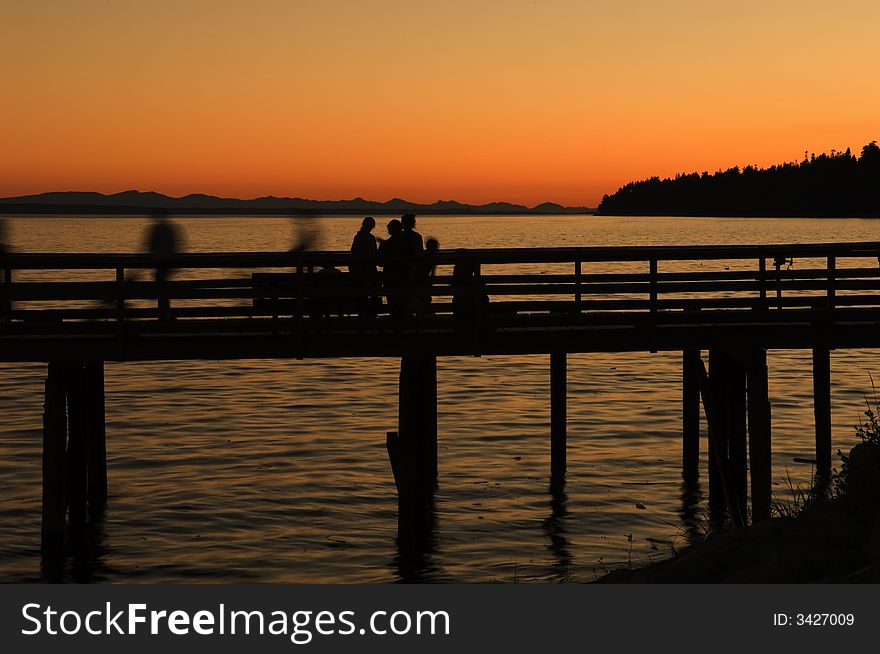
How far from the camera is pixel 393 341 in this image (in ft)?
51.0

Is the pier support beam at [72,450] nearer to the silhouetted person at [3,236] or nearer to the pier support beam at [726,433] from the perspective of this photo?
the silhouetted person at [3,236]

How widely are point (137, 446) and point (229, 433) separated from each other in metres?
2.46

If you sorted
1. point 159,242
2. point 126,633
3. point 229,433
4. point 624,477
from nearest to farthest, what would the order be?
point 126,633
point 159,242
point 624,477
point 229,433

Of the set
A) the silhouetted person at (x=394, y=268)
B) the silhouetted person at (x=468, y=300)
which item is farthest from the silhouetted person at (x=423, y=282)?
the silhouetted person at (x=468, y=300)

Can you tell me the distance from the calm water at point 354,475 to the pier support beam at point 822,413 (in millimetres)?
811

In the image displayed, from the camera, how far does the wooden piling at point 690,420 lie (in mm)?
19438

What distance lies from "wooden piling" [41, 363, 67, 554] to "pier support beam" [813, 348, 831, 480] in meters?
11.5

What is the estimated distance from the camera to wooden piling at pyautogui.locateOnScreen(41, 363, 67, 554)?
15641 mm

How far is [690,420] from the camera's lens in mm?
20125

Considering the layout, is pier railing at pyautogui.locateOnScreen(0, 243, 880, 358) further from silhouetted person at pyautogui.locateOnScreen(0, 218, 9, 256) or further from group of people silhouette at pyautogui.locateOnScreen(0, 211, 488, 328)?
silhouetted person at pyautogui.locateOnScreen(0, 218, 9, 256)

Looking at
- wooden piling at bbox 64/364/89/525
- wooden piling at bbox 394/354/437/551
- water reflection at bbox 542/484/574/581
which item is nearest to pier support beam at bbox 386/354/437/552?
wooden piling at bbox 394/354/437/551

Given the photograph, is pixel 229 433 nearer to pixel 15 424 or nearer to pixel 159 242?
pixel 15 424

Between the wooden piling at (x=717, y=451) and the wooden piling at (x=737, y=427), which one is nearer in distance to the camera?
the wooden piling at (x=717, y=451)

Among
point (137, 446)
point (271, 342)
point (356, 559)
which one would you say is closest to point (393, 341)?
point (271, 342)
